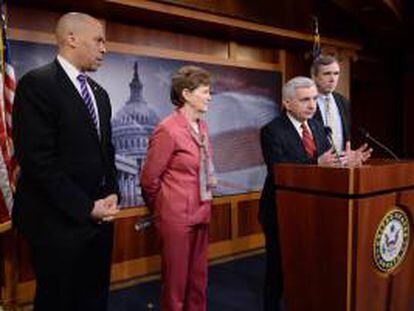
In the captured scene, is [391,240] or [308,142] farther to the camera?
[308,142]

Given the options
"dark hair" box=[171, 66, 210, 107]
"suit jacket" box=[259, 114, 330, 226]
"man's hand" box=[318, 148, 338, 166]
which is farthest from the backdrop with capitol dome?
"man's hand" box=[318, 148, 338, 166]

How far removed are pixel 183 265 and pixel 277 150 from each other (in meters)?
0.73

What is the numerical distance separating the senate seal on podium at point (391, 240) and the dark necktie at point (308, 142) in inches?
21.6

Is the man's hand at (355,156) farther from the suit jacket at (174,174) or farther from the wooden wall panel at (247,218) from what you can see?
the wooden wall panel at (247,218)

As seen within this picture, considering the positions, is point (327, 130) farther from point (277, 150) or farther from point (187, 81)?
point (187, 81)

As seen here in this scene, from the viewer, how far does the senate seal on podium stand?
194 centimetres

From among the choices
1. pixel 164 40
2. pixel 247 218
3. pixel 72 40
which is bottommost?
pixel 247 218

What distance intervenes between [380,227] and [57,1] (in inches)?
96.7

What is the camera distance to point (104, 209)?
184 cm

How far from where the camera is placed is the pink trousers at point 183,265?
2334mm

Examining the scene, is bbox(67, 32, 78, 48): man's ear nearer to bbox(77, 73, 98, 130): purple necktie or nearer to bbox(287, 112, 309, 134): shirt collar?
bbox(77, 73, 98, 130): purple necktie

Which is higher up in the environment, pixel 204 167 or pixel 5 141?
pixel 5 141

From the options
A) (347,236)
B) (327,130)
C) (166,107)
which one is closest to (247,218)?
(166,107)

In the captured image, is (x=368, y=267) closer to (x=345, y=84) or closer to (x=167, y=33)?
(x=167, y=33)
